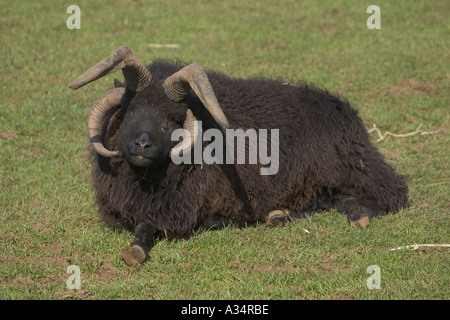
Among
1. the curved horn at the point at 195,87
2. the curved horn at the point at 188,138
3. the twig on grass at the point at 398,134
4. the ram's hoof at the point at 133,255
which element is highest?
the curved horn at the point at 195,87

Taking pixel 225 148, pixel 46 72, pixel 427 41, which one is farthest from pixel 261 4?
pixel 225 148

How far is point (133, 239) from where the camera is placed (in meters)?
7.12

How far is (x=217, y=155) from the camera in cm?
750

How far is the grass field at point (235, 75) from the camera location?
6.24 metres

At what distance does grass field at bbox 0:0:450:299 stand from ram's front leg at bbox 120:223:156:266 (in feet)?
0.30

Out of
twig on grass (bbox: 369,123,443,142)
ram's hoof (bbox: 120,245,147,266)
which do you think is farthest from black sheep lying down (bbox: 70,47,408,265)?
twig on grass (bbox: 369,123,443,142)

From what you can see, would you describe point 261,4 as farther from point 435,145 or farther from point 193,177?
Answer: point 193,177

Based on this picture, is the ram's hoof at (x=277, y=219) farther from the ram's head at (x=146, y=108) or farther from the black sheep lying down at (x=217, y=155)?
the ram's head at (x=146, y=108)

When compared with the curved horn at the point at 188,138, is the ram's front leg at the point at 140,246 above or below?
below

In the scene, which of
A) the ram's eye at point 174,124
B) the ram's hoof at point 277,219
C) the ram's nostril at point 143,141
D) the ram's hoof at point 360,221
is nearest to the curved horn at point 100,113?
the ram's nostril at point 143,141

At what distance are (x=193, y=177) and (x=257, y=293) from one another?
1.77 metres

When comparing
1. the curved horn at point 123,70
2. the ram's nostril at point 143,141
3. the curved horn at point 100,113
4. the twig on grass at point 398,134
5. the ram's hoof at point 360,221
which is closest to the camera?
the curved horn at point 123,70

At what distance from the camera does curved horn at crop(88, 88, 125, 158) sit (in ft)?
22.9

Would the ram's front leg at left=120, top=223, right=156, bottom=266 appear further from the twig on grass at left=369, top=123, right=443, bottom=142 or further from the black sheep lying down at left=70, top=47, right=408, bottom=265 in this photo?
the twig on grass at left=369, top=123, right=443, bottom=142
